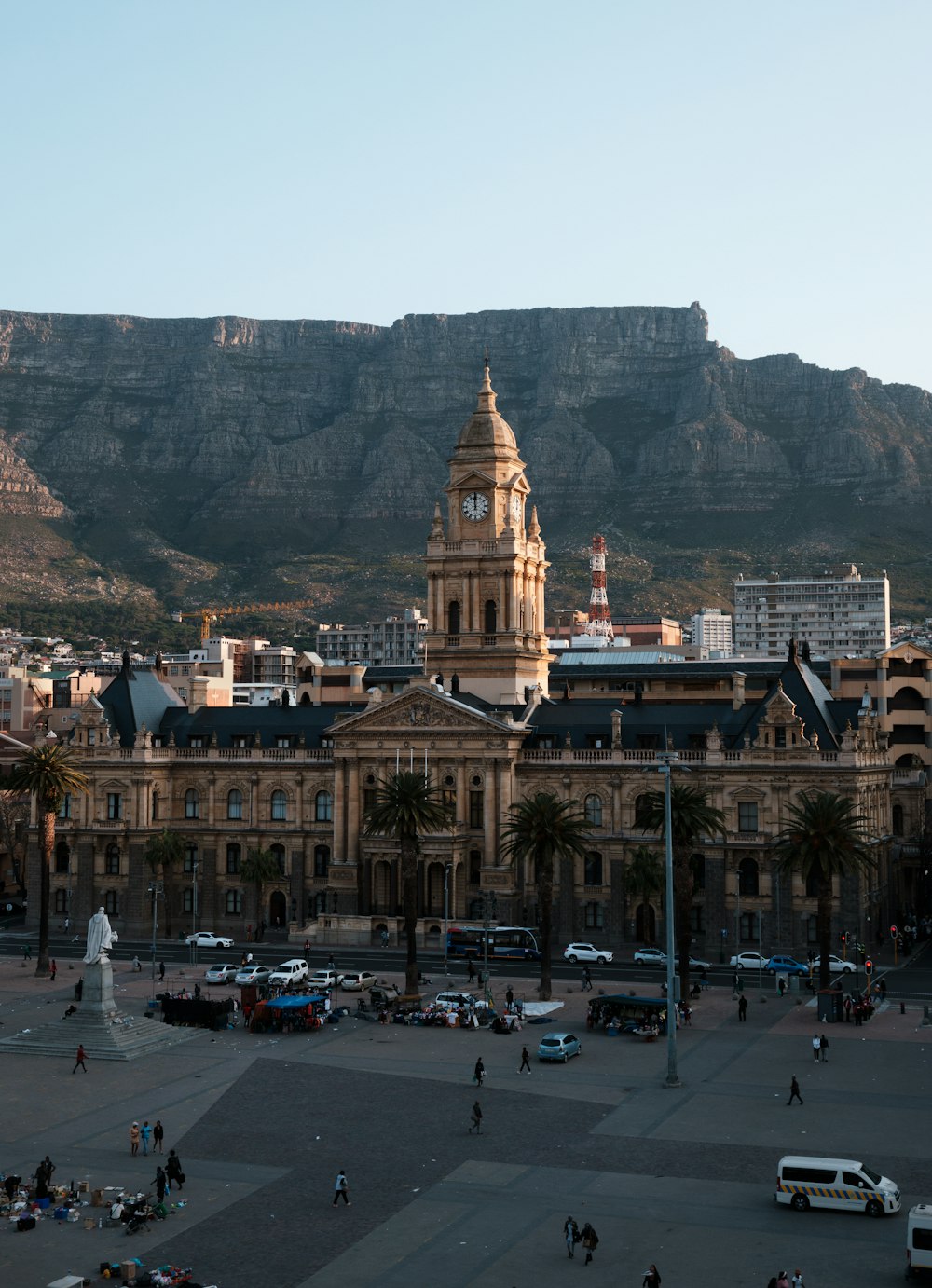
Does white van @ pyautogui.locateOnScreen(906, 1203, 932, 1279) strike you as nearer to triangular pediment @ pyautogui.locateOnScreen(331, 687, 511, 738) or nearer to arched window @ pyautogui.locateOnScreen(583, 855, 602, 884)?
arched window @ pyautogui.locateOnScreen(583, 855, 602, 884)

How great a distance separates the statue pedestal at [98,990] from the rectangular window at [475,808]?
133 feet

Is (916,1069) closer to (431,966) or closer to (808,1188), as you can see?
(808,1188)

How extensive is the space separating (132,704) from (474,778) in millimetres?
29279

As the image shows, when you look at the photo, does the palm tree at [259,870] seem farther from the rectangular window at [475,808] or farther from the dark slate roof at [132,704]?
the rectangular window at [475,808]

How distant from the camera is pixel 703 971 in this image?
99.1 meters

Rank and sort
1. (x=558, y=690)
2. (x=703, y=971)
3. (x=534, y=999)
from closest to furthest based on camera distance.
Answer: (x=534, y=999) → (x=703, y=971) → (x=558, y=690)

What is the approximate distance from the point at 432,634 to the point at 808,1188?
3100 inches

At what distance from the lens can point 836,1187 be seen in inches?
1977

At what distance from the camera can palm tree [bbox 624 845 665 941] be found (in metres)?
106

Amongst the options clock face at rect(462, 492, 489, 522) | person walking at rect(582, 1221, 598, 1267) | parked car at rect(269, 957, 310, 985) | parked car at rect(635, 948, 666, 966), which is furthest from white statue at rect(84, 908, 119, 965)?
clock face at rect(462, 492, 489, 522)

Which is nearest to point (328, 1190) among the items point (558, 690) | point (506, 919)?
point (506, 919)

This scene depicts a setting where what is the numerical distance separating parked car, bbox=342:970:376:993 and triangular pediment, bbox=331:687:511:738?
956 inches

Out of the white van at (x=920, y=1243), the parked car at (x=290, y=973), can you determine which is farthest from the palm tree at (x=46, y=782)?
the white van at (x=920, y=1243)

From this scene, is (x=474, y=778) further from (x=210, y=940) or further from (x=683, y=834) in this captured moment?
(x=683, y=834)
